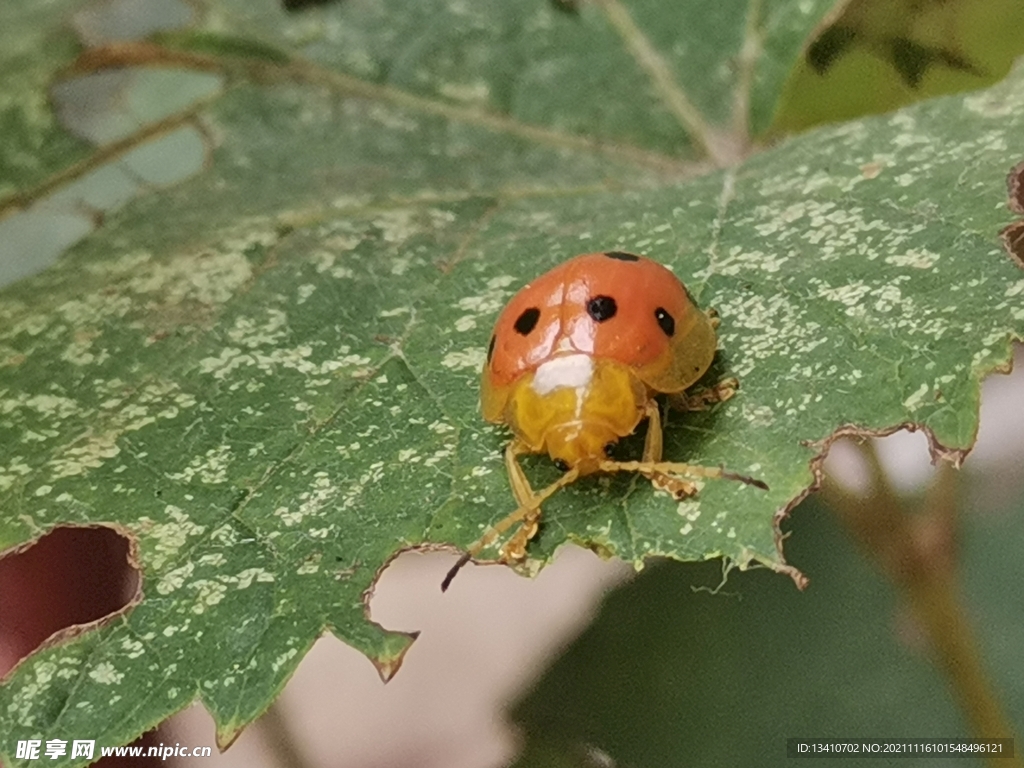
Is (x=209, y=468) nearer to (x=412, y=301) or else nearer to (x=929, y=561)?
(x=412, y=301)

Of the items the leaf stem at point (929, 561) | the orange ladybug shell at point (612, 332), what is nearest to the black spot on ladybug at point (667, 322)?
the orange ladybug shell at point (612, 332)

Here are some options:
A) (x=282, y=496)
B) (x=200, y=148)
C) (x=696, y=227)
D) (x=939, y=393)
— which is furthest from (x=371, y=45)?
(x=939, y=393)

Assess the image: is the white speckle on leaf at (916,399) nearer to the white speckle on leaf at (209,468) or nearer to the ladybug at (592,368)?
the ladybug at (592,368)

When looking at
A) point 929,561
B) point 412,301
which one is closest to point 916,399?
point 412,301

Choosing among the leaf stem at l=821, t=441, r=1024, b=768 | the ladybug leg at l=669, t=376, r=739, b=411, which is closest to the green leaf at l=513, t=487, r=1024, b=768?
the leaf stem at l=821, t=441, r=1024, b=768

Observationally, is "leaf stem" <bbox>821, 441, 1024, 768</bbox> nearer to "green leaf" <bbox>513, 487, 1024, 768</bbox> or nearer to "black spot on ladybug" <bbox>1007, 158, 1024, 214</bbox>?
"green leaf" <bbox>513, 487, 1024, 768</bbox>

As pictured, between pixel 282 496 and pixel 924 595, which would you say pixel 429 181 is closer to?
pixel 282 496

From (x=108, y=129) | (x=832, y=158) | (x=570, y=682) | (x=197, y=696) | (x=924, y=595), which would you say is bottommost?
(x=570, y=682)
